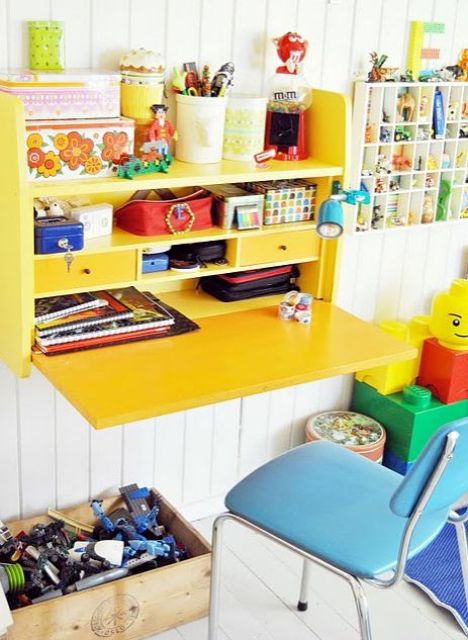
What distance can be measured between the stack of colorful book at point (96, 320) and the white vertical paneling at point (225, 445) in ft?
2.11

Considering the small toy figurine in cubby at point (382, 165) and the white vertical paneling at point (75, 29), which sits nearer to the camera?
the white vertical paneling at point (75, 29)

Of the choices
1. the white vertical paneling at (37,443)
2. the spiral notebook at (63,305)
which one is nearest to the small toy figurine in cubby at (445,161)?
the spiral notebook at (63,305)

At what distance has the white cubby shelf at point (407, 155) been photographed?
8.49ft

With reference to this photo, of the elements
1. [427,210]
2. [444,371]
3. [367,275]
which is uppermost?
[427,210]

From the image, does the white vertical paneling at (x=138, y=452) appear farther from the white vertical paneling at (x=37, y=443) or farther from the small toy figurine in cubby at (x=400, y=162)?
the small toy figurine in cubby at (x=400, y=162)

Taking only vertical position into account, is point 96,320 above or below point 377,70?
below

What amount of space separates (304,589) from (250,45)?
1.44 meters

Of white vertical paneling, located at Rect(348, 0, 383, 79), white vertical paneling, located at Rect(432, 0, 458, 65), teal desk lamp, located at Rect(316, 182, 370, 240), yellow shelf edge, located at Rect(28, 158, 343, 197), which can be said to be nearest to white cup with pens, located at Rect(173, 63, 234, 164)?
yellow shelf edge, located at Rect(28, 158, 343, 197)

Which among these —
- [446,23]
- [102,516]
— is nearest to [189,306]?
[102,516]

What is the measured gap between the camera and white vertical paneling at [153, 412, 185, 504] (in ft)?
8.62

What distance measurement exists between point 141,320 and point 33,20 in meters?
0.72

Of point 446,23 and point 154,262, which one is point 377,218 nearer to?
point 446,23

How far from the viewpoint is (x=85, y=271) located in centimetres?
201

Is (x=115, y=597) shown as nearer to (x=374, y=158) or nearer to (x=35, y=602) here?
(x=35, y=602)
